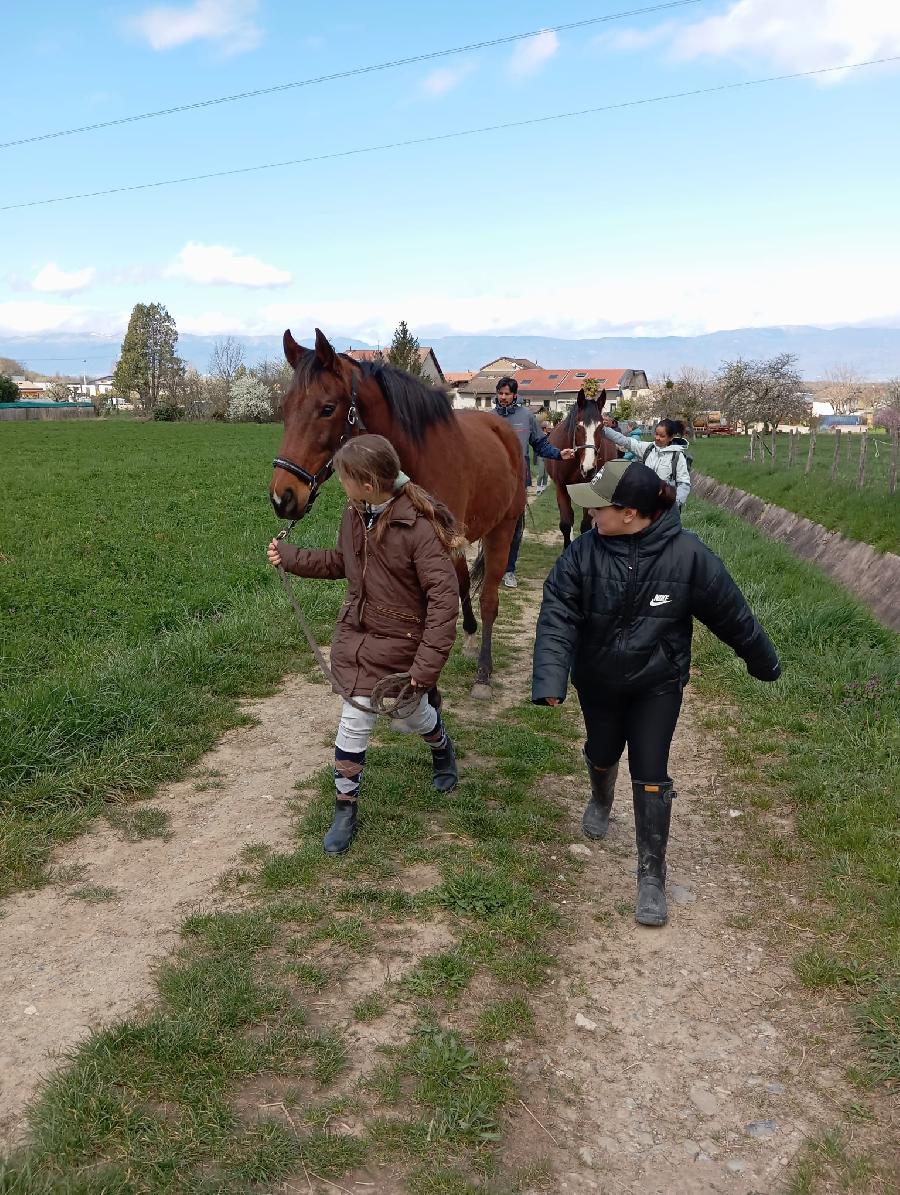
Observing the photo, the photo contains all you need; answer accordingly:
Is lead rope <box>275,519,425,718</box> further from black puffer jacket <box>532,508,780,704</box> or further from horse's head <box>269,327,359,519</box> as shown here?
black puffer jacket <box>532,508,780,704</box>

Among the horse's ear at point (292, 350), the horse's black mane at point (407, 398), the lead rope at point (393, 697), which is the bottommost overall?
the lead rope at point (393, 697)

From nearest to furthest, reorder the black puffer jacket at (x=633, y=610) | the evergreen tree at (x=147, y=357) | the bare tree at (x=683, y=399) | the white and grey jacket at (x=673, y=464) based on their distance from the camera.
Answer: the black puffer jacket at (x=633, y=610)
the white and grey jacket at (x=673, y=464)
the bare tree at (x=683, y=399)
the evergreen tree at (x=147, y=357)

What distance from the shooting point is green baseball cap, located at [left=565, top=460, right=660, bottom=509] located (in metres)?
3.23

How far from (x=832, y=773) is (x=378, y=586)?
2786 mm

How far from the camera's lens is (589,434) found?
32.8 feet

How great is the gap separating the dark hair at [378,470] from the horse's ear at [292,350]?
1.00m

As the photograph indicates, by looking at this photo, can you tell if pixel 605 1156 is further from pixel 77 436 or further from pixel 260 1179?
pixel 77 436

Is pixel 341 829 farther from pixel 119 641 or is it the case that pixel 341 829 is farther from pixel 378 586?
pixel 119 641

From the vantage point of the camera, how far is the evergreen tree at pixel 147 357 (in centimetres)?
8550

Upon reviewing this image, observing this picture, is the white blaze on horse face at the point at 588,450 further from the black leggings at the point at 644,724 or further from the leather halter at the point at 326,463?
the black leggings at the point at 644,724

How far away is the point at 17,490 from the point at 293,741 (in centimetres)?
1364

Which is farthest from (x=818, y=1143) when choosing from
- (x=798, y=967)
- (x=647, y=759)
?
(x=647, y=759)

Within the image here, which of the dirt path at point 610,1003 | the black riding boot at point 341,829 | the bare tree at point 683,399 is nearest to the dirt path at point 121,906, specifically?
the dirt path at point 610,1003

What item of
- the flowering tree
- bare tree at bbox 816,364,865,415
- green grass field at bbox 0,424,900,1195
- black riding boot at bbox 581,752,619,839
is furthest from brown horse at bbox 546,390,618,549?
bare tree at bbox 816,364,865,415
